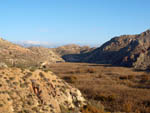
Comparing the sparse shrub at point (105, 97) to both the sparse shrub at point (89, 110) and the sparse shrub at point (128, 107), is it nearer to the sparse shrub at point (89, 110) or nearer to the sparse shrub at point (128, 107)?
the sparse shrub at point (128, 107)

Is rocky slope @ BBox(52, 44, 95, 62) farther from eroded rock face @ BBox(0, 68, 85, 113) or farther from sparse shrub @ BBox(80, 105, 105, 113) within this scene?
sparse shrub @ BBox(80, 105, 105, 113)

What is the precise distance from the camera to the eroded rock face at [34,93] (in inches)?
408

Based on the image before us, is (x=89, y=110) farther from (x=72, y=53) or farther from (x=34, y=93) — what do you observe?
(x=72, y=53)

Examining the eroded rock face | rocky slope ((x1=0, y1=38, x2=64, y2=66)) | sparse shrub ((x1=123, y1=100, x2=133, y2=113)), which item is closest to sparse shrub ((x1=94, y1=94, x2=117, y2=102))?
sparse shrub ((x1=123, y1=100, x2=133, y2=113))

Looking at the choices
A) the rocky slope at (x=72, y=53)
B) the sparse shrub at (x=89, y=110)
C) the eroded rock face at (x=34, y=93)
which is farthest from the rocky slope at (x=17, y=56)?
the rocky slope at (x=72, y=53)

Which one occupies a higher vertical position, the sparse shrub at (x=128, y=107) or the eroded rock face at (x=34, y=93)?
the eroded rock face at (x=34, y=93)

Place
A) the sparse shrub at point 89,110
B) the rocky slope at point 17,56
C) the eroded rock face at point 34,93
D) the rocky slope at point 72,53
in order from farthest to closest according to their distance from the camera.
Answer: the rocky slope at point 72,53 < the rocky slope at point 17,56 < the sparse shrub at point 89,110 < the eroded rock face at point 34,93

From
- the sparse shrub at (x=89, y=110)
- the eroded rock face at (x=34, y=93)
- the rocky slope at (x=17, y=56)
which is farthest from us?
the rocky slope at (x=17, y=56)

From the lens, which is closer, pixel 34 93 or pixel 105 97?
pixel 34 93

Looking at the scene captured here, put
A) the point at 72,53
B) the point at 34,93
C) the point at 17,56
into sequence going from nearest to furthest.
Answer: the point at 34,93 < the point at 17,56 < the point at 72,53

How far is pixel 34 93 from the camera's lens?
1175 cm

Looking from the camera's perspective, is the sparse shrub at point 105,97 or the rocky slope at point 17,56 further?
the rocky slope at point 17,56

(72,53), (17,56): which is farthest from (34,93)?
(72,53)

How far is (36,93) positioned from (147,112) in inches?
312
